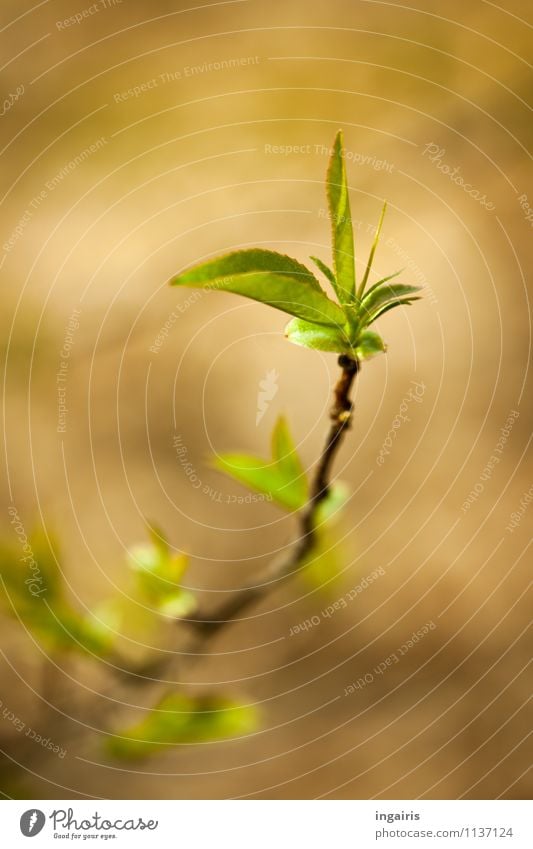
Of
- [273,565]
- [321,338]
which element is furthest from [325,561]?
[321,338]

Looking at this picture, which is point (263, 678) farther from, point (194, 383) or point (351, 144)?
point (351, 144)

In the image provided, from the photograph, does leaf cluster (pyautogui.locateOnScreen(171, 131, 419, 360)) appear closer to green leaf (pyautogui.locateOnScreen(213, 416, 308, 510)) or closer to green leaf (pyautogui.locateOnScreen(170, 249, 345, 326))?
green leaf (pyautogui.locateOnScreen(170, 249, 345, 326))

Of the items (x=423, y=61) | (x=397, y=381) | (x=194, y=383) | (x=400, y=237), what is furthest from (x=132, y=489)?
(x=423, y=61)

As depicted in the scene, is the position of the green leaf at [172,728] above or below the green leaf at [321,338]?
below
